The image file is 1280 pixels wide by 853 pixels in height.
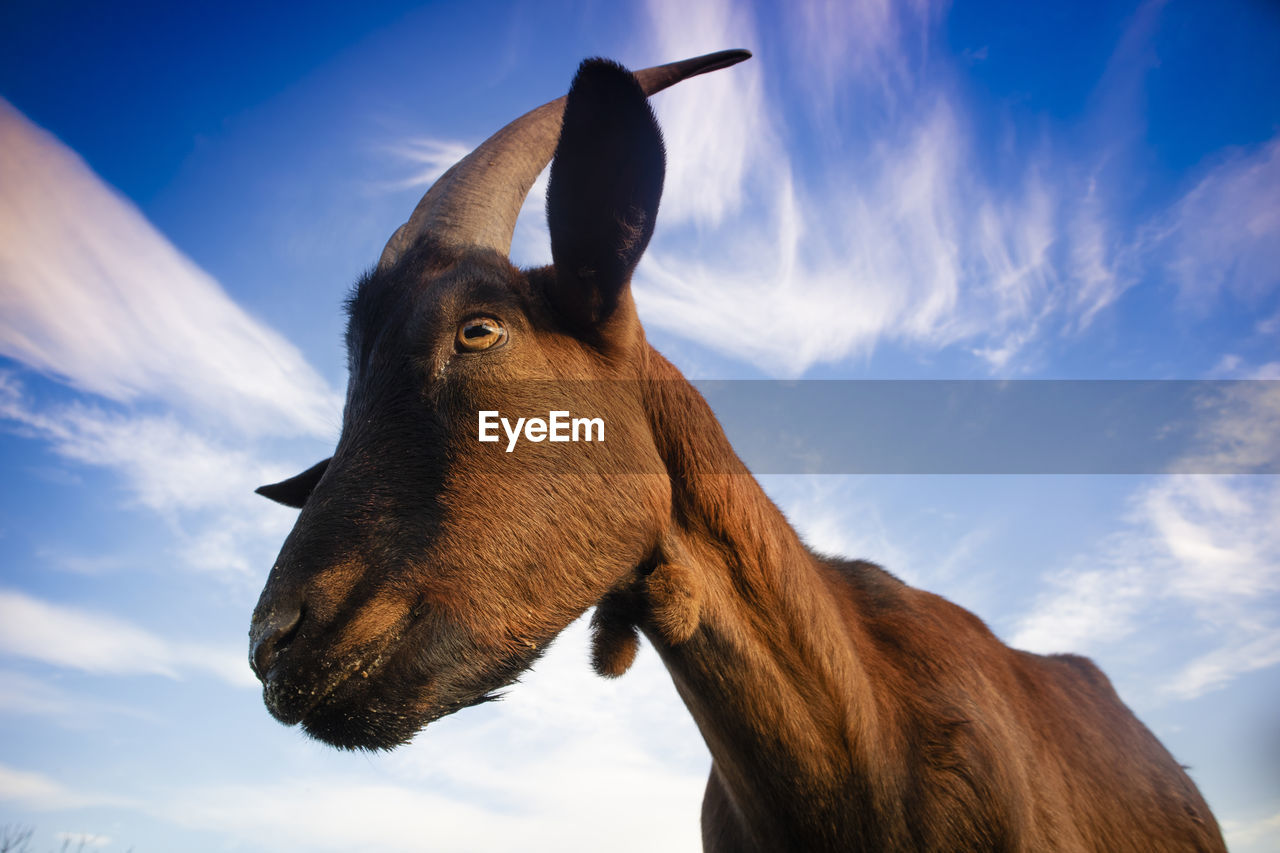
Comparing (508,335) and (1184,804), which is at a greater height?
(508,335)

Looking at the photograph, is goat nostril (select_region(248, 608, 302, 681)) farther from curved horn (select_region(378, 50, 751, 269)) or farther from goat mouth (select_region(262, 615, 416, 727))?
curved horn (select_region(378, 50, 751, 269))

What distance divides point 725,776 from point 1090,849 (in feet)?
6.61

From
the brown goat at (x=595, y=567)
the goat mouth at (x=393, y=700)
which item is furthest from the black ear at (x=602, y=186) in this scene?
the goat mouth at (x=393, y=700)

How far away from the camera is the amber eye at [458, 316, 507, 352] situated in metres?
2.75

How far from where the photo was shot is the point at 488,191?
3684 mm

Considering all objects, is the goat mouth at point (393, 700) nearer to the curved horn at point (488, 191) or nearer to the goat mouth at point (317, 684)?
the goat mouth at point (317, 684)

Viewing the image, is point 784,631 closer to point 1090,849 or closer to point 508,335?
point 508,335

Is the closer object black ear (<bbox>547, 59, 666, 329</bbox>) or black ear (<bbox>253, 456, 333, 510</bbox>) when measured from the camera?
black ear (<bbox>547, 59, 666, 329</bbox>)

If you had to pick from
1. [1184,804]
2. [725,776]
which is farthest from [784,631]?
[1184,804]

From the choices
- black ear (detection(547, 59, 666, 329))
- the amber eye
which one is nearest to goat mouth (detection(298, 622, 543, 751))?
the amber eye

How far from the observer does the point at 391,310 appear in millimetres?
2973

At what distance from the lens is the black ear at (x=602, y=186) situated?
8.79 feet

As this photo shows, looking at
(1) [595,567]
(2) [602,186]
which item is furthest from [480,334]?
(1) [595,567]

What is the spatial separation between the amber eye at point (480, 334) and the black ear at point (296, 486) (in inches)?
54.7
